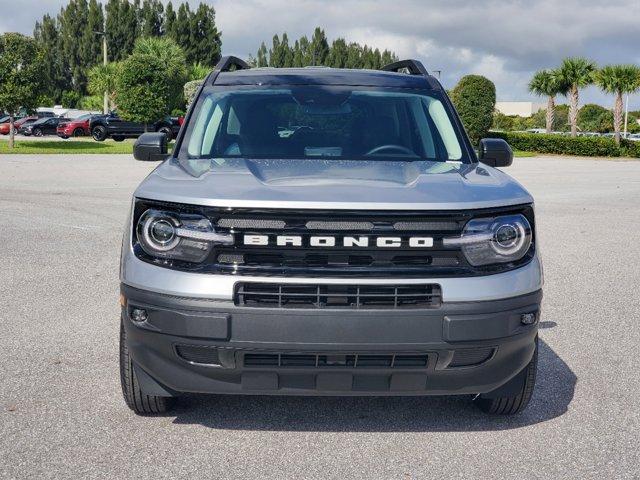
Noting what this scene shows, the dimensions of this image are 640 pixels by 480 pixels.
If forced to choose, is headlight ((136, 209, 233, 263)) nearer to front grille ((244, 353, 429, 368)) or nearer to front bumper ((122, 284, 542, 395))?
front bumper ((122, 284, 542, 395))

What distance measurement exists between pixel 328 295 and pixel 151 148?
7.14 feet

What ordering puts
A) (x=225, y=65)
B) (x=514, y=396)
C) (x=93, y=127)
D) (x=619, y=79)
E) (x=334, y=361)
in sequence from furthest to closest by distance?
(x=619, y=79)
(x=93, y=127)
(x=225, y=65)
(x=514, y=396)
(x=334, y=361)

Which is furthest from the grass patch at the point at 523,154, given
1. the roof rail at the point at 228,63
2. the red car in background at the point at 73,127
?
the roof rail at the point at 228,63

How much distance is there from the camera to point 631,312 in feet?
22.7

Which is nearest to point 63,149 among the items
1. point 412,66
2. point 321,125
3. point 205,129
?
point 412,66

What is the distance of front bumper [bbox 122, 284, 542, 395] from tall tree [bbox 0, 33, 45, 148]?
30.4 meters

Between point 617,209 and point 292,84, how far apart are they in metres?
11.9

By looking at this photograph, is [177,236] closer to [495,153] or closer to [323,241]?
[323,241]

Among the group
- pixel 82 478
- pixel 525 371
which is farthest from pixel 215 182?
pixel 525 371

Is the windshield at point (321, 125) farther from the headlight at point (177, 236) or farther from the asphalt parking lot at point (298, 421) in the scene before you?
the asphalt parking lot at point (298, 421)

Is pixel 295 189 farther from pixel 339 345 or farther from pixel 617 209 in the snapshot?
pixel 617 209

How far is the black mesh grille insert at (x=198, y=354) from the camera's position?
3.59 m

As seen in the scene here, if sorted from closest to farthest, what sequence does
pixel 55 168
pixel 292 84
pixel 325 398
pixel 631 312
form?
1. pixel 325 398
2. pixel 292 84
3. pixel 631 312
4. pixel 55 168

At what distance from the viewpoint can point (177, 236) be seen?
143 inches
